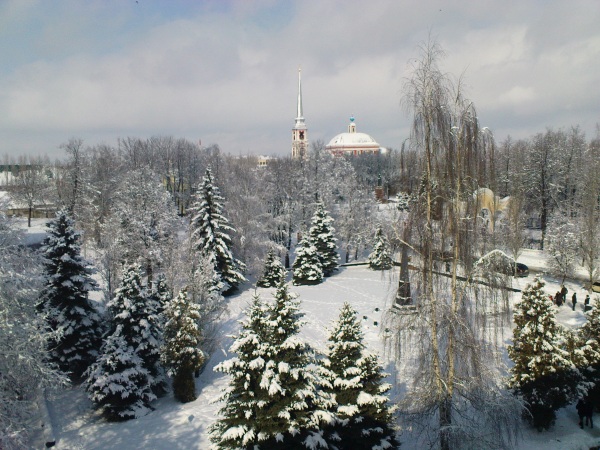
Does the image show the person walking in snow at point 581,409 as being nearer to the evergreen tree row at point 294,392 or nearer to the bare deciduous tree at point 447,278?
the bare deciduous tree at point 447,278

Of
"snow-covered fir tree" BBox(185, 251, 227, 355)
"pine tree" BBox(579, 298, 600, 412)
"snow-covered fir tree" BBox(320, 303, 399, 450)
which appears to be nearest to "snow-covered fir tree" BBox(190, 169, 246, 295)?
"snow-covered fir tree" BBox(185, 251, 227, 355)

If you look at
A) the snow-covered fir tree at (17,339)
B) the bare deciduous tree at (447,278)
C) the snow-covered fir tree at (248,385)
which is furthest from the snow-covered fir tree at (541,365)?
the snow-covered fir tree at (17,339)

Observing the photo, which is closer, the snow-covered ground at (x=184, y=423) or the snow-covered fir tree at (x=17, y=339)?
the snow-covered fir tree at (x=17, y=339)

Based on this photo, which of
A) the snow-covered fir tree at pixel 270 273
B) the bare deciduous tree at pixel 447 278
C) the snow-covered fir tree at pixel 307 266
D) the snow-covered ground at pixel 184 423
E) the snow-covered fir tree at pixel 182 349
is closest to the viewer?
the bare deciduous tree at pixel 447 278

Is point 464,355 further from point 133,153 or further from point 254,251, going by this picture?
point 133,153

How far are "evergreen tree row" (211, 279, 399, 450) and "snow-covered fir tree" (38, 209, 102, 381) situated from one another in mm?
9460

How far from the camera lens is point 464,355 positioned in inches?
424

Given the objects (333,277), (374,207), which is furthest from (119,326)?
(374,207)

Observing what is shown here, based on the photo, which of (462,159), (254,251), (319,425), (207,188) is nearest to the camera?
(462,159)

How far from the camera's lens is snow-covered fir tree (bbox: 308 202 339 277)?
35594mm

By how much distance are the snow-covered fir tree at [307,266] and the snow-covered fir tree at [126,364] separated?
15.9m

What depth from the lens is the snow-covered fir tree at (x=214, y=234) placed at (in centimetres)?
3033

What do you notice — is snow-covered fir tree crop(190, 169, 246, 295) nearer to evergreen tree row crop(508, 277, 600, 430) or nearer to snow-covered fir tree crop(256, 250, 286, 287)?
snow-covered fir tree crop(256, 250, 286, 287)

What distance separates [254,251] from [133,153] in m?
38.9
